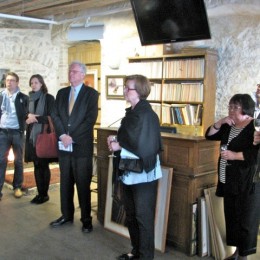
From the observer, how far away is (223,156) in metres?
2.77

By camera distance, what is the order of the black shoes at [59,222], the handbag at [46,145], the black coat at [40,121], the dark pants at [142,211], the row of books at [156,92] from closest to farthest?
the dark pants at [142,211] < the black shoes at [59,222] < the handbag at [46,145] < the black coat at [40,121] < the row of books at [156,92]

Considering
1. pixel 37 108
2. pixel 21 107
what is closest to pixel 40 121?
pixel 37 108

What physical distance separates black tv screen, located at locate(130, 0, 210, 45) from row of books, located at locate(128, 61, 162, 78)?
0.61m

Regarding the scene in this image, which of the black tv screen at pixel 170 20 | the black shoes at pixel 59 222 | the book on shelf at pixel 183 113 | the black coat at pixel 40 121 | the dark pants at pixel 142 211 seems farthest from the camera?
the book on shelf at pixel 183 113

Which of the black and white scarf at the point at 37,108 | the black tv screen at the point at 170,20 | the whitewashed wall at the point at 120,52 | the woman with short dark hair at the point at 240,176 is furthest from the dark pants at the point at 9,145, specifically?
the woman with short dark hair at the point at 240,176

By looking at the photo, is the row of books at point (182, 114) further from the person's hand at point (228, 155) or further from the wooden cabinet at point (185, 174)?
the person's hand at point (228, 155)

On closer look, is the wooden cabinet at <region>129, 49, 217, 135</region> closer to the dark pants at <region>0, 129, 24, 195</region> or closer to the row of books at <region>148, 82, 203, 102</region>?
the row of books at <region>148, 82, 203, 102</region>

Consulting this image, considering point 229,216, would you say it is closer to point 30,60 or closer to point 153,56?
point 153,56

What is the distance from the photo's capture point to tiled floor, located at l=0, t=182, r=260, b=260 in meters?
3.11

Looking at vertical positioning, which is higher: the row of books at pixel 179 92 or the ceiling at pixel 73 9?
the ceiling at pixel 73 9

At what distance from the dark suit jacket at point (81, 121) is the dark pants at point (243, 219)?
55.4 inches

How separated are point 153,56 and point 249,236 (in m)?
3.09

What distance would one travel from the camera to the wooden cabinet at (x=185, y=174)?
3037mm

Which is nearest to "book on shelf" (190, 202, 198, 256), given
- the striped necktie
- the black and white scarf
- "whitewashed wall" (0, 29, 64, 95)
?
the striped necktie
